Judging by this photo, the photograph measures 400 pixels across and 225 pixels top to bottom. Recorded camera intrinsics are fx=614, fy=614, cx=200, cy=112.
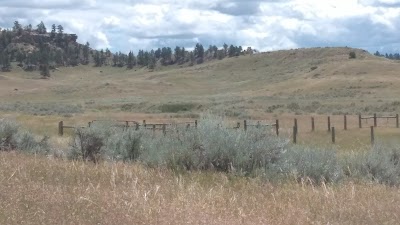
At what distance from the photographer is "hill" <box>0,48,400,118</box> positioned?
75.0m

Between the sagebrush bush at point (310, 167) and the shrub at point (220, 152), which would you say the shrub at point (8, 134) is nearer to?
the shrub at point (220, 152)

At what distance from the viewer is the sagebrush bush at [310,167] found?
32.2 ft

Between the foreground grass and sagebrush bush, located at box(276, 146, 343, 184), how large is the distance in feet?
2.40

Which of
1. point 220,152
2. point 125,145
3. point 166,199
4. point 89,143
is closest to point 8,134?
point 89,143

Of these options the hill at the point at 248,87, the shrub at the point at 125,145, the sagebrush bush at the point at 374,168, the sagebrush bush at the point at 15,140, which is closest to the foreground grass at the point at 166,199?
the sagebrush bush at the point at 374,168

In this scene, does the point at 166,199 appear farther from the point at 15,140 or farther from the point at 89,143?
the point at 15,140

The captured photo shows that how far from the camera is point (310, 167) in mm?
10109

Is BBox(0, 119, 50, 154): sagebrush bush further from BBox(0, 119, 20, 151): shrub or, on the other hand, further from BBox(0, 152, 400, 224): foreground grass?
BBox(0, 152, 400, 224): foreground grass

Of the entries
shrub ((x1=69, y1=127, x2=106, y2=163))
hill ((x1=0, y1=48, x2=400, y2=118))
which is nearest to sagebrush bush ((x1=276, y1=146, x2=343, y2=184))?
shrub ((x1=69, y1=127, x2=106, y2=163))

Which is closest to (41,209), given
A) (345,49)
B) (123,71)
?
(345,49)

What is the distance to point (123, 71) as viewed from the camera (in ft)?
637

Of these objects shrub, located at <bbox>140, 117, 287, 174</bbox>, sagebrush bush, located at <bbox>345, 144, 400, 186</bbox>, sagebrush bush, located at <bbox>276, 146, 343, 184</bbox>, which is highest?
shrub, located at <bbox>140, 117, 287, 174</bbox>

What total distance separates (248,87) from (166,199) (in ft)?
380

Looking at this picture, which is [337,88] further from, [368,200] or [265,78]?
[368,200]
